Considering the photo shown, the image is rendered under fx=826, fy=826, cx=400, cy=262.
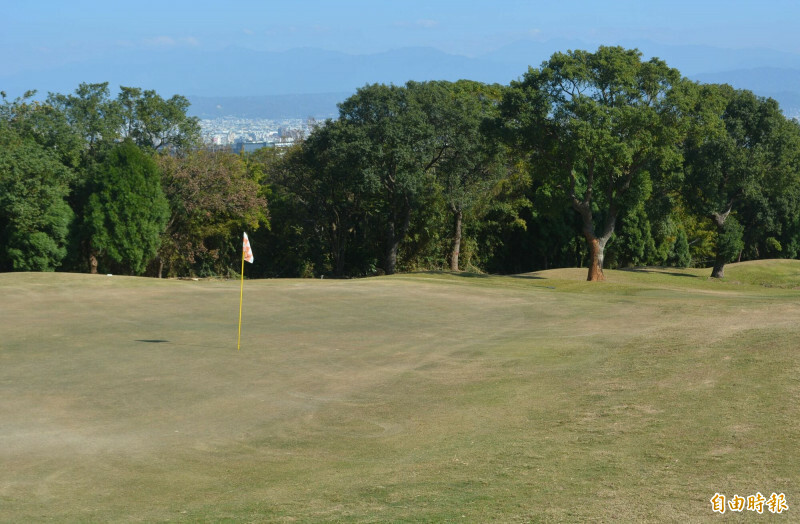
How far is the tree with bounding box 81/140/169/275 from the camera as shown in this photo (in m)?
50.8

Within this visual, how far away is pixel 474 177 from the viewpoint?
55375 millimetres

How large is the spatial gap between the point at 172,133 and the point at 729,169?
36785 mm

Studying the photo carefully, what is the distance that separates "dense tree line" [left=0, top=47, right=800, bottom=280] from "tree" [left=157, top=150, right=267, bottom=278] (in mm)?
143

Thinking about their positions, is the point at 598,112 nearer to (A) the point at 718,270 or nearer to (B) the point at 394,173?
(B) the point at 394,173

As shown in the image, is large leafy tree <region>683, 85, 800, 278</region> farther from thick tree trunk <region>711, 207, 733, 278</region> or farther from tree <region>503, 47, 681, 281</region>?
tree <region>503, 47, 681, 281</region>

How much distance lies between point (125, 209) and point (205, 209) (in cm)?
593

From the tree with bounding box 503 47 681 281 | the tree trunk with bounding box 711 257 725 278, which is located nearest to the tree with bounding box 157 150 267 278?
the tree with bounding box 503 47 681 281

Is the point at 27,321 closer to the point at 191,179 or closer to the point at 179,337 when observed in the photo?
the point at 179,337

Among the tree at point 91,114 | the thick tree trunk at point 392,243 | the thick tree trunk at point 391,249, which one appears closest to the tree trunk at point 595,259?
the thick tree trunk at point 392,243

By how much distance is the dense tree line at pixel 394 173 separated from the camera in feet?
146

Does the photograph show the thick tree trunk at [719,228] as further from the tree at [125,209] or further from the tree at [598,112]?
the tree at [125,209]

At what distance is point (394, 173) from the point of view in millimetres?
53656

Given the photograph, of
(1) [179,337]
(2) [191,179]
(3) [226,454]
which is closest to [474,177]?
(2) [191,179]

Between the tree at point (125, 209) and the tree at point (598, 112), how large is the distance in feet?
75.1
